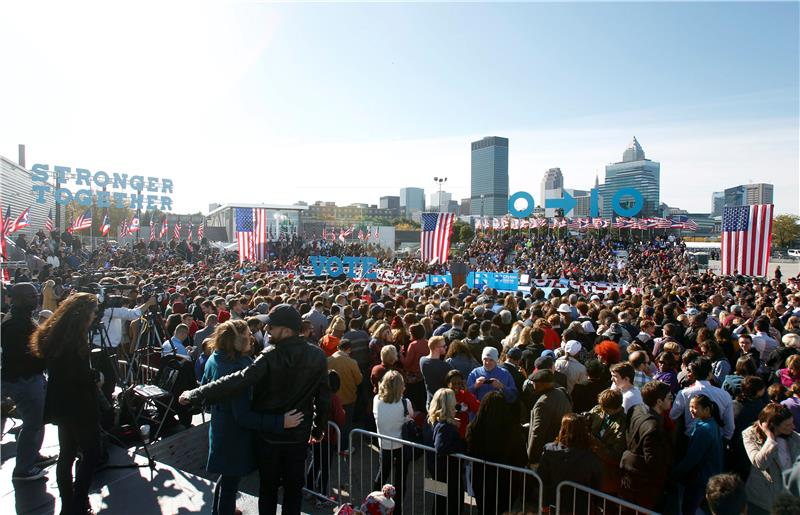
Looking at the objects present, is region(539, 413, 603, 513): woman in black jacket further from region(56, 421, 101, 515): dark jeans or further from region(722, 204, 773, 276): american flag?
region(722, 204, 773, 276): american flag

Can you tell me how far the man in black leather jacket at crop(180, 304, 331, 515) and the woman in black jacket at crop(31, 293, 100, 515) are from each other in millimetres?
1116

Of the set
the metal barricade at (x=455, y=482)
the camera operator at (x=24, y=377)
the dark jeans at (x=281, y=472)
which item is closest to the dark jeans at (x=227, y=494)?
the dark jeans at (x=281, y=472)

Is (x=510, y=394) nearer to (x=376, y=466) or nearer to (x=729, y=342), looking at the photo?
(x=376, y=466)

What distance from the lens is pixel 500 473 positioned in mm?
4332

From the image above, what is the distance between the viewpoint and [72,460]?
4.03 meters

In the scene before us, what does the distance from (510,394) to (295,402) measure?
2.23m

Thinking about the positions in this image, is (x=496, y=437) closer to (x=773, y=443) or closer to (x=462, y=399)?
(x=462, y=399)

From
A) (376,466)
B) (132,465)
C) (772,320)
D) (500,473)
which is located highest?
(772,320)

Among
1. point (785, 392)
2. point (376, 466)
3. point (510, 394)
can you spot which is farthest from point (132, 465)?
point (785, 392)

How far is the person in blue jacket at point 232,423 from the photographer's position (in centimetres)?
353

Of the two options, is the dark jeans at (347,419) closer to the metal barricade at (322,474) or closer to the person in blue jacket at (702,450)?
the metal barricade at (322,474)

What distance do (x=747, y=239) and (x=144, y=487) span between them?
17449 mm

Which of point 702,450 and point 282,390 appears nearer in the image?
point 282,390

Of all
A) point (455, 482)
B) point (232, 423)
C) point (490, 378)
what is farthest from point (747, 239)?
point (232, 423)
